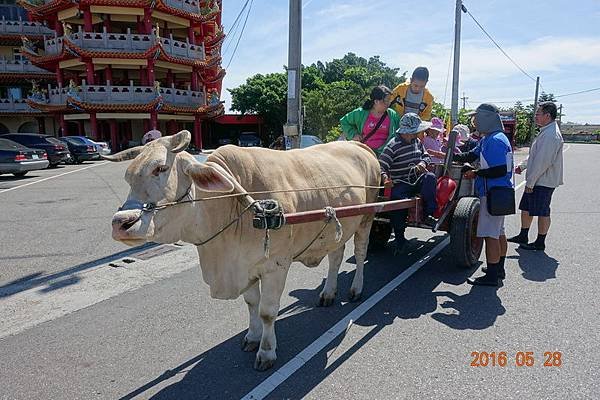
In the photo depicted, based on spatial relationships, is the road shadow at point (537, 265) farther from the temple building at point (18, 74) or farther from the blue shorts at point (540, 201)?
the temple building at point (18, 74)

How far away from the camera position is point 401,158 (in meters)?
4.87

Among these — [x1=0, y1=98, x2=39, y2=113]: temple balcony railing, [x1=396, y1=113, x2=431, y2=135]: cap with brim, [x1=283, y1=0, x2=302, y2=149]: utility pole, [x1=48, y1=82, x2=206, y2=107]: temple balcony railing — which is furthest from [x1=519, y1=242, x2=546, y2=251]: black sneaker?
[x1=0, y1=98, x2=39, y2=113]: temple balcony railing

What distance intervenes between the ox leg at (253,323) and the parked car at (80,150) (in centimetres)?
2076

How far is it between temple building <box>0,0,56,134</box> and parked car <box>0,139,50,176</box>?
1945 centimetres

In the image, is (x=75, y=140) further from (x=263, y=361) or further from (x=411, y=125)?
(x=263, y=361)

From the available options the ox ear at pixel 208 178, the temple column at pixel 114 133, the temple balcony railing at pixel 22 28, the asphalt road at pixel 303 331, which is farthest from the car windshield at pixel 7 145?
the temple balcony railing at pixel 22 28

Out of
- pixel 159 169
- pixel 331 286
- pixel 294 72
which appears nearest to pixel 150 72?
pixel 294 72

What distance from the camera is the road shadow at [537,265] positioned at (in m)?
5.14

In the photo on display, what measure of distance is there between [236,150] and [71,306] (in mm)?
2669

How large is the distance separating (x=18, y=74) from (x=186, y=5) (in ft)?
47.5

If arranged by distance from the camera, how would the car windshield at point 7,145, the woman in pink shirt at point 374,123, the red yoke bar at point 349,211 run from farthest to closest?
the car windshield at point 7,145
the woman in pink shirt at point 374,123
the red yoke bar at point 349,211

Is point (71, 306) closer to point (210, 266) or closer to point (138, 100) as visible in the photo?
point (210, 266)

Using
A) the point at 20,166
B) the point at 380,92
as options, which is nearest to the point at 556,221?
the point at 380,92

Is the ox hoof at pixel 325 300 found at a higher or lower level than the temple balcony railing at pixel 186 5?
lower
